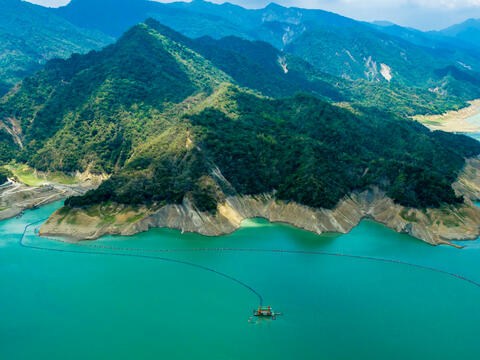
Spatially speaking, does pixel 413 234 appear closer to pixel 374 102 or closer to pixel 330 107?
pixel 330 107

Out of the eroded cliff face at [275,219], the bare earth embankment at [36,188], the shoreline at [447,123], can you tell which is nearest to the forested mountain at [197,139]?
the eroded cliff face at [275,219]

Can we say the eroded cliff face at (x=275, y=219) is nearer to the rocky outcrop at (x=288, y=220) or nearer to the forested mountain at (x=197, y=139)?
the rocky outcrop at (x=288, y=220)

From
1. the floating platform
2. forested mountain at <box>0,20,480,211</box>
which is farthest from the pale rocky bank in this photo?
the floating platform

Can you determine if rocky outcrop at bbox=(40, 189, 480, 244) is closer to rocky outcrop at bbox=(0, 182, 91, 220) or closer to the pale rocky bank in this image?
rocky outcrop at bbox=(0, 182, 91, 220)

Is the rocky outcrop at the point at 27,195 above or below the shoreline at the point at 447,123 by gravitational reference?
below

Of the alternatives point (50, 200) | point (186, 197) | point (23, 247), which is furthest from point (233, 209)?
point (50, 200)

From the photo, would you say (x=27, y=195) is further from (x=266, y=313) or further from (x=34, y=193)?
(x=266, y=313)
